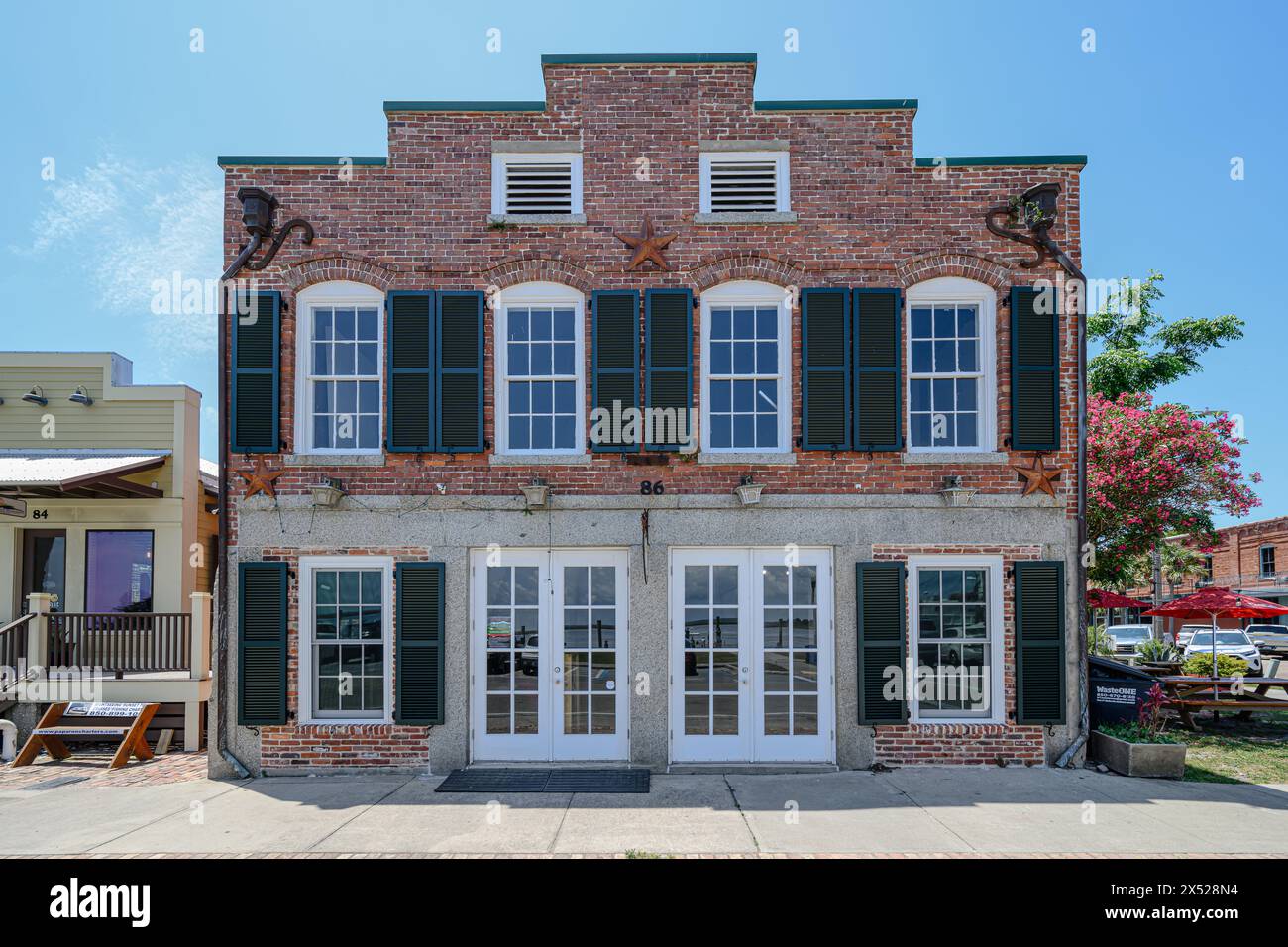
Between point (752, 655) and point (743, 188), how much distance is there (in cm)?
544

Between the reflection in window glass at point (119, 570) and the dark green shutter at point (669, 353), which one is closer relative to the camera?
the dark green shutter at point (669, 353)

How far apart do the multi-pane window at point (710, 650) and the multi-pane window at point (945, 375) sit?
9.40ft

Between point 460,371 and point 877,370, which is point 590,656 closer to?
point 460,371

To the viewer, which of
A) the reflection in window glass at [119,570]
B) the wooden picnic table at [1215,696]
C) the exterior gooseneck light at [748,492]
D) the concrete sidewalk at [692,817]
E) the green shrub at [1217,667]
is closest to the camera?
the concrete sidewalk at [692,817]

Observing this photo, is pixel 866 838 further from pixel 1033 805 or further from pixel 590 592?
pixel 590 592

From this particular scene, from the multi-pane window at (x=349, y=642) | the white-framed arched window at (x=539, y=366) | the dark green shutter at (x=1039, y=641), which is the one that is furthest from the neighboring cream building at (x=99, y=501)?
the dark green shutter at (x=1039, y=641)

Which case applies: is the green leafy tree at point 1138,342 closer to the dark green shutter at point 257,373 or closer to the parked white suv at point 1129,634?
the parked white suv at point 1129,634

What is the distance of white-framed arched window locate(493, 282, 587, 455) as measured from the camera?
9070 mm

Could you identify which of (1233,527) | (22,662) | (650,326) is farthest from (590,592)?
(1233,527)

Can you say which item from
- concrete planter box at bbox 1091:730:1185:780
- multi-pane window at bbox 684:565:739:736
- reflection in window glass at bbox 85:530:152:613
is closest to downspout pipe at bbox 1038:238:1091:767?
concrete planter box at bbox 1091:730:1185:780

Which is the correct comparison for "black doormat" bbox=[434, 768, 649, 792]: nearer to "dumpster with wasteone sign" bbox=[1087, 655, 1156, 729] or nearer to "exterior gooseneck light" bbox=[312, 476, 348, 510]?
"exterior gooseneck light" bbox=[312, 476, 348, 510]

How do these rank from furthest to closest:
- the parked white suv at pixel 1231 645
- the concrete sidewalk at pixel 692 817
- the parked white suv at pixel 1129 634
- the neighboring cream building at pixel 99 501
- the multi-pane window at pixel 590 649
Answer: the parked white suv at pixel 1129 634, the parked white suv at pixel 1231 645, the neighboring cream building at pixel 99 501, the multi-pane window at pixel 590 649, the concrete sidewalk at pixel 692 817

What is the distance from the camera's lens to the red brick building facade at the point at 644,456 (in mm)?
8797

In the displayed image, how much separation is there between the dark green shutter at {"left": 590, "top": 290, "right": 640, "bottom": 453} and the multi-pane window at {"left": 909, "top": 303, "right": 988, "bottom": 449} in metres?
3.24
